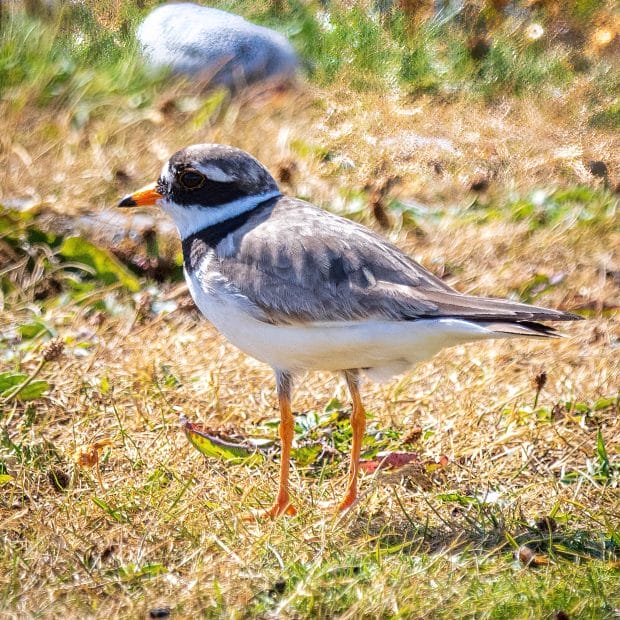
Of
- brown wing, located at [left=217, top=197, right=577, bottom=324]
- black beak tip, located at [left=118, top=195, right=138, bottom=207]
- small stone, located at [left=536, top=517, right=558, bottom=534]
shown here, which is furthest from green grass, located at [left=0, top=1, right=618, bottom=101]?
small stone, located at [left=536, top=517, right=558, bottom=534]

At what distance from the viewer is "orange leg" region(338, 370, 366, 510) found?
395 cm

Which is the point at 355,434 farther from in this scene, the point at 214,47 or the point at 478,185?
the point at 214,47

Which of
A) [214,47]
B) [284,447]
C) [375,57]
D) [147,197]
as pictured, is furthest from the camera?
[214,47]

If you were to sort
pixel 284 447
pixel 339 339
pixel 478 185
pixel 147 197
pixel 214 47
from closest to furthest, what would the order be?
pixel 339 339, pixel 284 447, pixel 147 197, pixel 478 185, pixel 214 47

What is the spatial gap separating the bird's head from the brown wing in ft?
0.77

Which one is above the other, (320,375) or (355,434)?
(355,434)

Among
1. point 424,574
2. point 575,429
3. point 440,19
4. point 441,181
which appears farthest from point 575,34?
point 424,574

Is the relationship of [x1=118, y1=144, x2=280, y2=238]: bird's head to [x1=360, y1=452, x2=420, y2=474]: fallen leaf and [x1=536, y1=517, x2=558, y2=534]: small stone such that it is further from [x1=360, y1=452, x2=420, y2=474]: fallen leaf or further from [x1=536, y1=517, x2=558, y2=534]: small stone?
[x1=536, y1=517, x2=558, y2=534]: small stone

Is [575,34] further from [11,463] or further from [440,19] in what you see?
[11,463]

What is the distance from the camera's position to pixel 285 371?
394 centimetres

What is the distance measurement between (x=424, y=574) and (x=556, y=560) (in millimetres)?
523

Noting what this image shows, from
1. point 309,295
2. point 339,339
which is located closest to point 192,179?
point 309,295

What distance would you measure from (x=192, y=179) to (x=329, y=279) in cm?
83

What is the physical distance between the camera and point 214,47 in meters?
8.14
